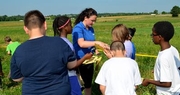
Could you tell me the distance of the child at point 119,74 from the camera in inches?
139

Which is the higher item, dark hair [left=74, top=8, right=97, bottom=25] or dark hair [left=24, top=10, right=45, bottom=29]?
dark hair [left=24, top=10, right=45, bottom=29]

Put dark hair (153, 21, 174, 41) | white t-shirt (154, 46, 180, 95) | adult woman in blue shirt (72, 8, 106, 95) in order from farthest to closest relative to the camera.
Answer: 1. adult woman in blue shirt (72, 8, 106, 95)
2. dark hair (153, 21, 174, 41)
3. white t-shirt (154, 46, 180, 95)

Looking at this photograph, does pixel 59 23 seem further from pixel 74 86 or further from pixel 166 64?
pixel 166 64

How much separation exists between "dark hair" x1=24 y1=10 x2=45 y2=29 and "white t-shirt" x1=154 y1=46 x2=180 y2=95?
1550mm

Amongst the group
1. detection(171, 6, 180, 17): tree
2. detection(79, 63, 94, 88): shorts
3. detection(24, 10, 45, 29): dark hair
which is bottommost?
detection(171, 6, 180, 17): tree

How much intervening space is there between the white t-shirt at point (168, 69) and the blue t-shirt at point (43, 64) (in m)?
1.16

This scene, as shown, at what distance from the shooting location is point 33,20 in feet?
10.3

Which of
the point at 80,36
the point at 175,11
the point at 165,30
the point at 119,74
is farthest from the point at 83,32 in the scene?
the point at 175,11

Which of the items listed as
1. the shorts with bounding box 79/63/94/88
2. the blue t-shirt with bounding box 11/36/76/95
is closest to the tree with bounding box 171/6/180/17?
the shorts with bounding box 79/63/94/88

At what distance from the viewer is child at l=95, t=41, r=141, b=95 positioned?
3.54m

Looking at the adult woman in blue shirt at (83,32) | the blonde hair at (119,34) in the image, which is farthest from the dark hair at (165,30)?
the adult woman in blue shirt at (83,32)

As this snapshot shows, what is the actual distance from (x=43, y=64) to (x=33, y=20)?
471 mm

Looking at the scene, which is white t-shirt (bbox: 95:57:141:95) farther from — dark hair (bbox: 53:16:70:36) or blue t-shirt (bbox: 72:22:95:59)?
blue t-shirt (bbox: 72:22:95:59)

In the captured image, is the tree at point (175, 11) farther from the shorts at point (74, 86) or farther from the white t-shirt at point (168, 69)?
the white t-shirt at point (168, 69)
